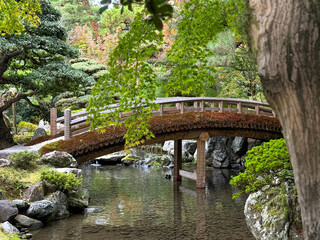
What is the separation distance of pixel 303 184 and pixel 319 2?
1.27 meters

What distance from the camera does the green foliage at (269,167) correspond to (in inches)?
287

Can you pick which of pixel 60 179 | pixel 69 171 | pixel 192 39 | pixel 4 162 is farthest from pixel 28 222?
pixel 192 39

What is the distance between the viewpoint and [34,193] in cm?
1041

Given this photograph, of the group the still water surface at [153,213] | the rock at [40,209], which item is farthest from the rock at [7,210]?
the still water surface at [153,213]

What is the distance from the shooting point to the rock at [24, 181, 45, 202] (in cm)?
1036

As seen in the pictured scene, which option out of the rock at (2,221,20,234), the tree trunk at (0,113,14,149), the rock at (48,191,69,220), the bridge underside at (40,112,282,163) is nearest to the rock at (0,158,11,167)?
the bridge underside at (40,112,282,163)

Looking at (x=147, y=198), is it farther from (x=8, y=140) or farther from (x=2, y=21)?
(x=2, y=21)

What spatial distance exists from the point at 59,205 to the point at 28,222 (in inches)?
52.7

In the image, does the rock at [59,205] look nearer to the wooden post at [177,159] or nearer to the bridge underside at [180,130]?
the bridge underside at [180,130]

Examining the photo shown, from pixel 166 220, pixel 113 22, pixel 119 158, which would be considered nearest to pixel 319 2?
pixel 166 220

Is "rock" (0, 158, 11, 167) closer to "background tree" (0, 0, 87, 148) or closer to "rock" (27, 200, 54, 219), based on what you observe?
"rock" (27, 200, 54, 219)

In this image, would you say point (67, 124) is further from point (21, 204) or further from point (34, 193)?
point (21, 204)

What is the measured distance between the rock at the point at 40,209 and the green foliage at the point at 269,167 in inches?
204

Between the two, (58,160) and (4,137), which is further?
(4,137)
